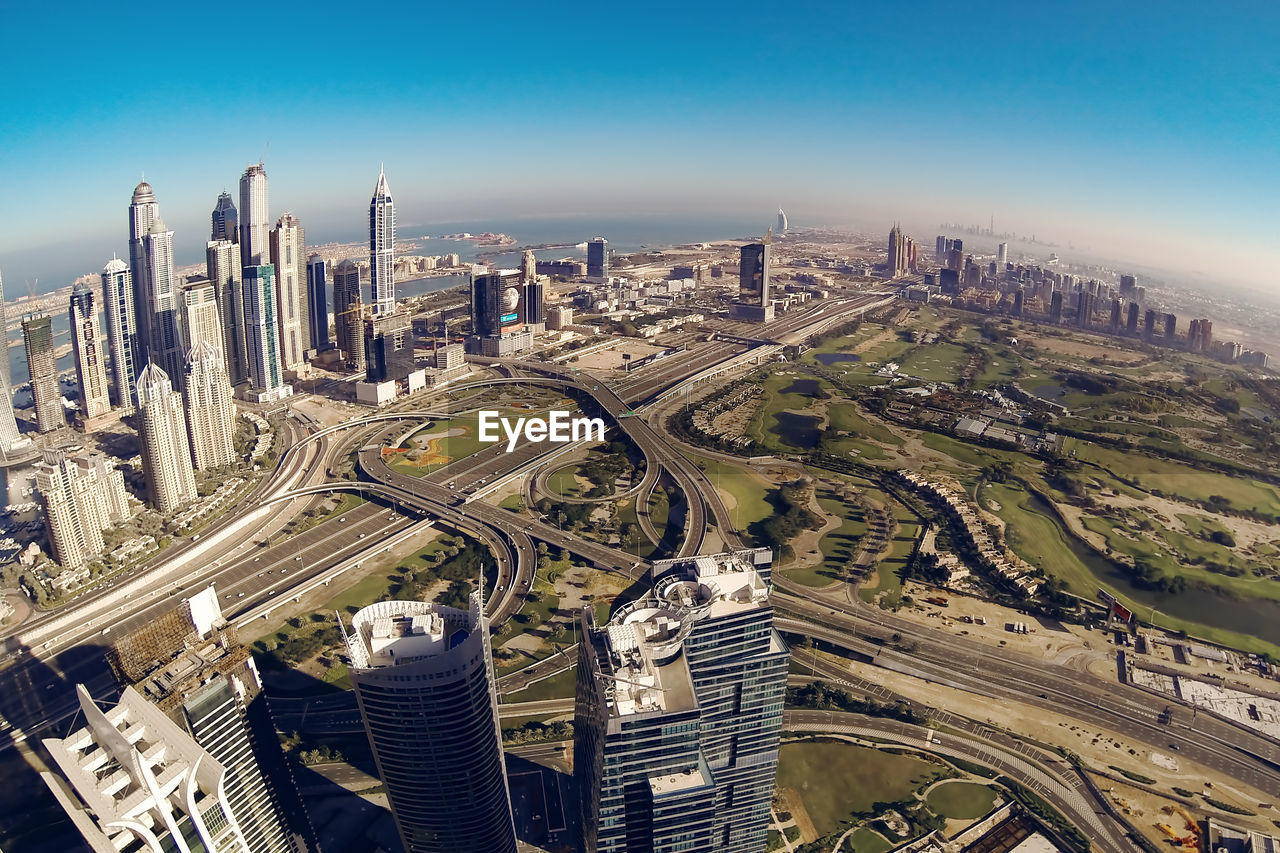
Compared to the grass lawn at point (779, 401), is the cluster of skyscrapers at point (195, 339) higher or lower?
higher

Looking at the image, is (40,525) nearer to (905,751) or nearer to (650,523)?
(650,523)

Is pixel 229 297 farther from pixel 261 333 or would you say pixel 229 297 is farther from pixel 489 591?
pixel 489 591

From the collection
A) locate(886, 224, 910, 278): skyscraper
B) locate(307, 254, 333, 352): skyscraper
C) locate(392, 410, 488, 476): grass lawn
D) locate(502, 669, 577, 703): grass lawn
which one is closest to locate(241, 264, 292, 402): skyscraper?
locate(307, 254, 333, 352): skyscraper

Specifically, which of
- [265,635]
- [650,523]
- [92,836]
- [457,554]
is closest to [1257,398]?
[650,523]

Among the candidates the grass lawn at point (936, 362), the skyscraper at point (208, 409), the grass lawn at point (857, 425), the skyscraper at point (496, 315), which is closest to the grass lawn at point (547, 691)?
the skyscraper at point (208, 409)

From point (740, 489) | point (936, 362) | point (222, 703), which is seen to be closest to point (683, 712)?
point (222, 703)

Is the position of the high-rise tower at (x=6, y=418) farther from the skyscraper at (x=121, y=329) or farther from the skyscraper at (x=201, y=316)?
the skyscraper at (x=201, y=316)
